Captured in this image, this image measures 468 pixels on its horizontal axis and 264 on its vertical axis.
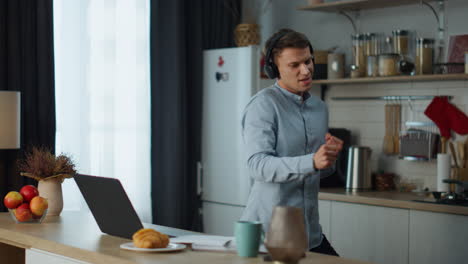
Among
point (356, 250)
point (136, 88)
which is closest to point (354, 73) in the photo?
point (356, 250)

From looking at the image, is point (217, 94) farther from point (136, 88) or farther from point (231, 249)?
point (231, 249)

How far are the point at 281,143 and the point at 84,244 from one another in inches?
31.6

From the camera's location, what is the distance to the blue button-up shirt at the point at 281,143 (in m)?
2.38

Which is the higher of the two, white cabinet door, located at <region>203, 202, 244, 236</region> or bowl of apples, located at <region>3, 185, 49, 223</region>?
bowl of apples, located at <region>3, 185, 49, 223</region>

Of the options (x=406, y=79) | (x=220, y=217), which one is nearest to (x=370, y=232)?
(x=406, y=79)

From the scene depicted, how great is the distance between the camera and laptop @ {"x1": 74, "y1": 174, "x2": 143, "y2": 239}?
8.11ft

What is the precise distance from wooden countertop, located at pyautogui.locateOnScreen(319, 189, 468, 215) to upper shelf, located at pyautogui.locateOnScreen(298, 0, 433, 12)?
4.23 ft

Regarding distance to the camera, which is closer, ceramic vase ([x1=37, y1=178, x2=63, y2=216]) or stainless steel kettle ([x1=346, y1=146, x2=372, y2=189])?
ceramic vase ([x1=37, y1=178, x2=63, y2=216])

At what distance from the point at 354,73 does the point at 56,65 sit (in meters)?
2.06

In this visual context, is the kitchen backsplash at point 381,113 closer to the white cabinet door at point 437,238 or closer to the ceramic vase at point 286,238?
the white cabinet door at point 437,238

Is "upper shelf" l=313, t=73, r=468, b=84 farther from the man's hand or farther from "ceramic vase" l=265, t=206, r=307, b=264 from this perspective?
"ceramic vase" l=265, t=206, r=307, b=264

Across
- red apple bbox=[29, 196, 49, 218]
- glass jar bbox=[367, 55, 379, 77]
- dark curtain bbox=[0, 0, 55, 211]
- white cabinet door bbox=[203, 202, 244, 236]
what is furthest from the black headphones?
white cabinet door bbox=[203, 202, 244, 236]

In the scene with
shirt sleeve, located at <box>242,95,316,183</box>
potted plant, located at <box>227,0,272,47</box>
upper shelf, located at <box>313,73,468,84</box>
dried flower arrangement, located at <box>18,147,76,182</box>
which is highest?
potted plant, located at <box>227,0,272,47</box>

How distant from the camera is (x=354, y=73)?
4.61 meters
